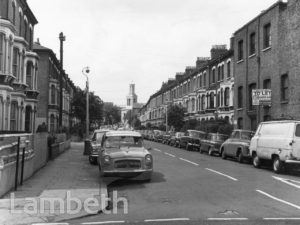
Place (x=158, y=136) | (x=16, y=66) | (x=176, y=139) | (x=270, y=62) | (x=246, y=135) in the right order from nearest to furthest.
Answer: (x=246, y=135) → (x=16, y=66) → (x=270, y=62) → (x=176, y=139) → (x=158, y=136)

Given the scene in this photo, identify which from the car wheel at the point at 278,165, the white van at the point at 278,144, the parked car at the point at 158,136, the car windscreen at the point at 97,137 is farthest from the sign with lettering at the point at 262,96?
the parked car at the point at 158,136

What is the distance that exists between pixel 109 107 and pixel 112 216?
128626 mm

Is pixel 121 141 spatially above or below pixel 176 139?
above

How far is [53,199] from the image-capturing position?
1102cm

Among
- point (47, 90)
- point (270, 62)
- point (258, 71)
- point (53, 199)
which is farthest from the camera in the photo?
point (47, 90)

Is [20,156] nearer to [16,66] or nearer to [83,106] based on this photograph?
[16,66]

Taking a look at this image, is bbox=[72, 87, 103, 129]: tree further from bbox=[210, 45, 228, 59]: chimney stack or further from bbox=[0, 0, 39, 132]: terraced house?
bbox=[0, 0, 39, 132]: terraced house

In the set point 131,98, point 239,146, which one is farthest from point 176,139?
point 131,98

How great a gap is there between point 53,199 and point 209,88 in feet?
137

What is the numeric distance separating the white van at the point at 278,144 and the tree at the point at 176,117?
129ft

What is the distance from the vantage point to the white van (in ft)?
57.4

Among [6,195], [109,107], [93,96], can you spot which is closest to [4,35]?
[6,195]

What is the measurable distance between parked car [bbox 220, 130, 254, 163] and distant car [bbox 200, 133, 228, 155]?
8.25ft

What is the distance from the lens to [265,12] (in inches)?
1309
